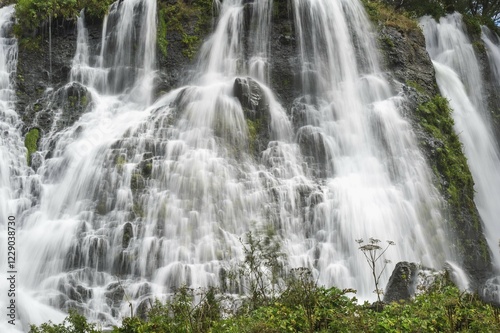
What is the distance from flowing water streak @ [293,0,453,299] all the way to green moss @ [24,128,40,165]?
773 centimetres

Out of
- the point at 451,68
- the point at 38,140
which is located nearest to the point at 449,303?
the point at 38,140

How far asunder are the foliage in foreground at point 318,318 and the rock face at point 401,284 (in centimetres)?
158

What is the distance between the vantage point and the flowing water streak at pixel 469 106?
51.1ft

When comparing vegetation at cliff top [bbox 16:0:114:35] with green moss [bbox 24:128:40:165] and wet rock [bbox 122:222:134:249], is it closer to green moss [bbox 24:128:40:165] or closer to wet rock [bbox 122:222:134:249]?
green moss [bbox 24:128:40:165]

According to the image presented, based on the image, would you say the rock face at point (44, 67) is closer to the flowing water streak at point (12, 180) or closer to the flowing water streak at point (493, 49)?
the flowing water streak at point (12, 180)

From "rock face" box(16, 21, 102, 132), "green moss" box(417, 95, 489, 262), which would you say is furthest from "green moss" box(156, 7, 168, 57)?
"green moss" box(417, 95, 489, 262)

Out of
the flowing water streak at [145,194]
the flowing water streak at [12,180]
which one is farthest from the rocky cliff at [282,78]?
the flowing water streak at [145,194]

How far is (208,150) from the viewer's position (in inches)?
486

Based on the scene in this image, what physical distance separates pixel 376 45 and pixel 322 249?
8.58 meters

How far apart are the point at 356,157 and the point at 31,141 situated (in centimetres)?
920

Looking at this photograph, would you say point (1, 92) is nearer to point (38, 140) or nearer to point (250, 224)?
point (38, 140)

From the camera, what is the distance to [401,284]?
841 cm

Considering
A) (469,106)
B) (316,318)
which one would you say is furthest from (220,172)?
(469,106)

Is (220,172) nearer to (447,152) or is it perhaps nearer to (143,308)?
(143,308)
